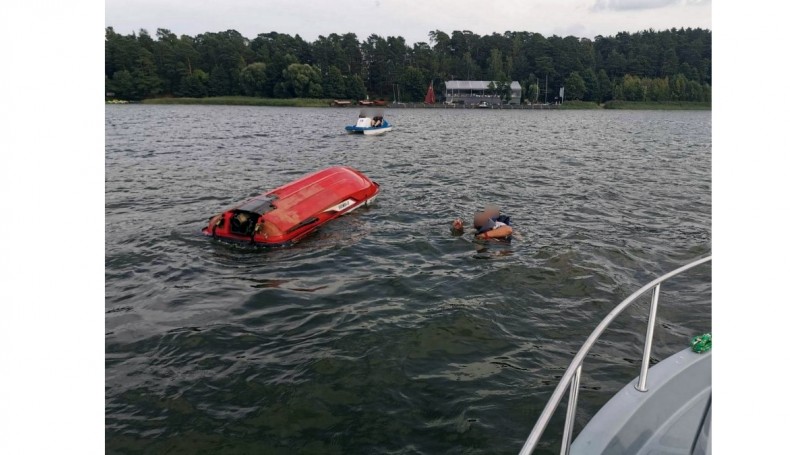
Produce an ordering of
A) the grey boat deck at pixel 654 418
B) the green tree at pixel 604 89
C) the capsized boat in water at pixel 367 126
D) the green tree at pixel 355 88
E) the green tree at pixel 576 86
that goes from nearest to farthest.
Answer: the grey boat deck at pixel 654 418, the capsized boat in water at pixel 367 126, the green tree at pixel 576 86, the green tree at pixel 604 89, the green tree at pixel 355 88

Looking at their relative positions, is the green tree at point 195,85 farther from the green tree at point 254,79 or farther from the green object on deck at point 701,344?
the green object on deck at point 701,344

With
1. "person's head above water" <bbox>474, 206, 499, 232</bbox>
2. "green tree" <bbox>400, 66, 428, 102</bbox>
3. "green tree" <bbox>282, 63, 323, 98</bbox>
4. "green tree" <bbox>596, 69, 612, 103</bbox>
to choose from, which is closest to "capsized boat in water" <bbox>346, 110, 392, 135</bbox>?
"person's head above water" <bbox>474, 206, 499, 232</bbox>

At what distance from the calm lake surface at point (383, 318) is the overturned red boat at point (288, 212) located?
0.42m

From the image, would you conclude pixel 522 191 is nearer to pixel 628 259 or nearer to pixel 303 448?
pixel 628 259

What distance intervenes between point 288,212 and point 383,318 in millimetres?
5695

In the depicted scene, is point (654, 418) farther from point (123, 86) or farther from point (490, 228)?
point (123, 86)

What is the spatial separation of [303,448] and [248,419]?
1.01 meters

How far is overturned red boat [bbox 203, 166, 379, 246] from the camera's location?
13.4 metres

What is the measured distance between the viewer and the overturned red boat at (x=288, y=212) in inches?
528

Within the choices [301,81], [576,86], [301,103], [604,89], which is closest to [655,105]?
[604,89]

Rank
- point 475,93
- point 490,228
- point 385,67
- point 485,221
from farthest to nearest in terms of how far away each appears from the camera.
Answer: point 385,67
point 475,93
point 485,221
point 490,228

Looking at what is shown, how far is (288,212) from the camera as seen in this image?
46.0 ft

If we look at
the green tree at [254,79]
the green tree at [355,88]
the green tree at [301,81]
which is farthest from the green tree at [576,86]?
the green tree at [254,79]

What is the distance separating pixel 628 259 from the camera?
42.6ft
